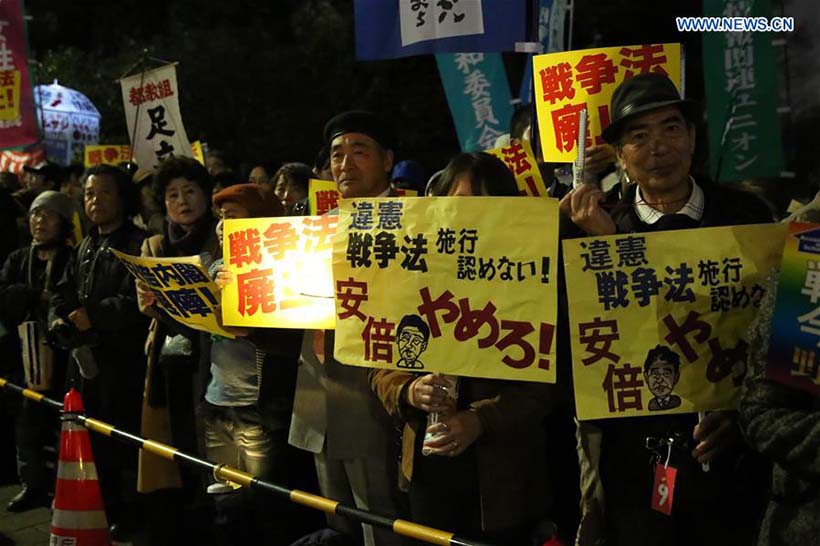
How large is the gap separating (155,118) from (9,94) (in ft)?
4.38

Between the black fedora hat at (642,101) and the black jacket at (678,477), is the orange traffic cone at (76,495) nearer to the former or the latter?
the black jacket at (678,477)

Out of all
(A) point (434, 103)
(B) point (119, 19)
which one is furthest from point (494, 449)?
(B) point (119, 19)

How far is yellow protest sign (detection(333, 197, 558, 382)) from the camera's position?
10.0 feet

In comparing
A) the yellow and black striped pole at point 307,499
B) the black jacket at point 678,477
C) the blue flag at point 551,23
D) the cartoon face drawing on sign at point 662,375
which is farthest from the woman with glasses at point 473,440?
the blue flag at point 551,23

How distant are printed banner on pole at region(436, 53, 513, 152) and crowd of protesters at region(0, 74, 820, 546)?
2.78 m

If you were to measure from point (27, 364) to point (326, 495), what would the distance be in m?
3.29

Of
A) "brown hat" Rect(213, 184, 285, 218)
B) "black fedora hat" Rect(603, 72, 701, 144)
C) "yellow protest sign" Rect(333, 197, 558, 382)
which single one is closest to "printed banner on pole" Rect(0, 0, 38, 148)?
"brown hat" Rect(213, 184, 285, 218)

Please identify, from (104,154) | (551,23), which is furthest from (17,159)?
(551,23)

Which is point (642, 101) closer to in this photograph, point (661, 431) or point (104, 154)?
point (661, 431)

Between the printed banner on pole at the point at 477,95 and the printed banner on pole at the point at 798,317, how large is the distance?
21.5 ft

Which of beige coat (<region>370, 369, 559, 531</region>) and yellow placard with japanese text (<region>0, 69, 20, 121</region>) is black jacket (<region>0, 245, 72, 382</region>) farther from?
beige coat (<region>370, 369, 559, 531</region>)

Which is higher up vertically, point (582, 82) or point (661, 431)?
point (582, 82)

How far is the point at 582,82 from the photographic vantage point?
4.32 metres

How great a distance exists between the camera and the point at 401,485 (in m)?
3.68
